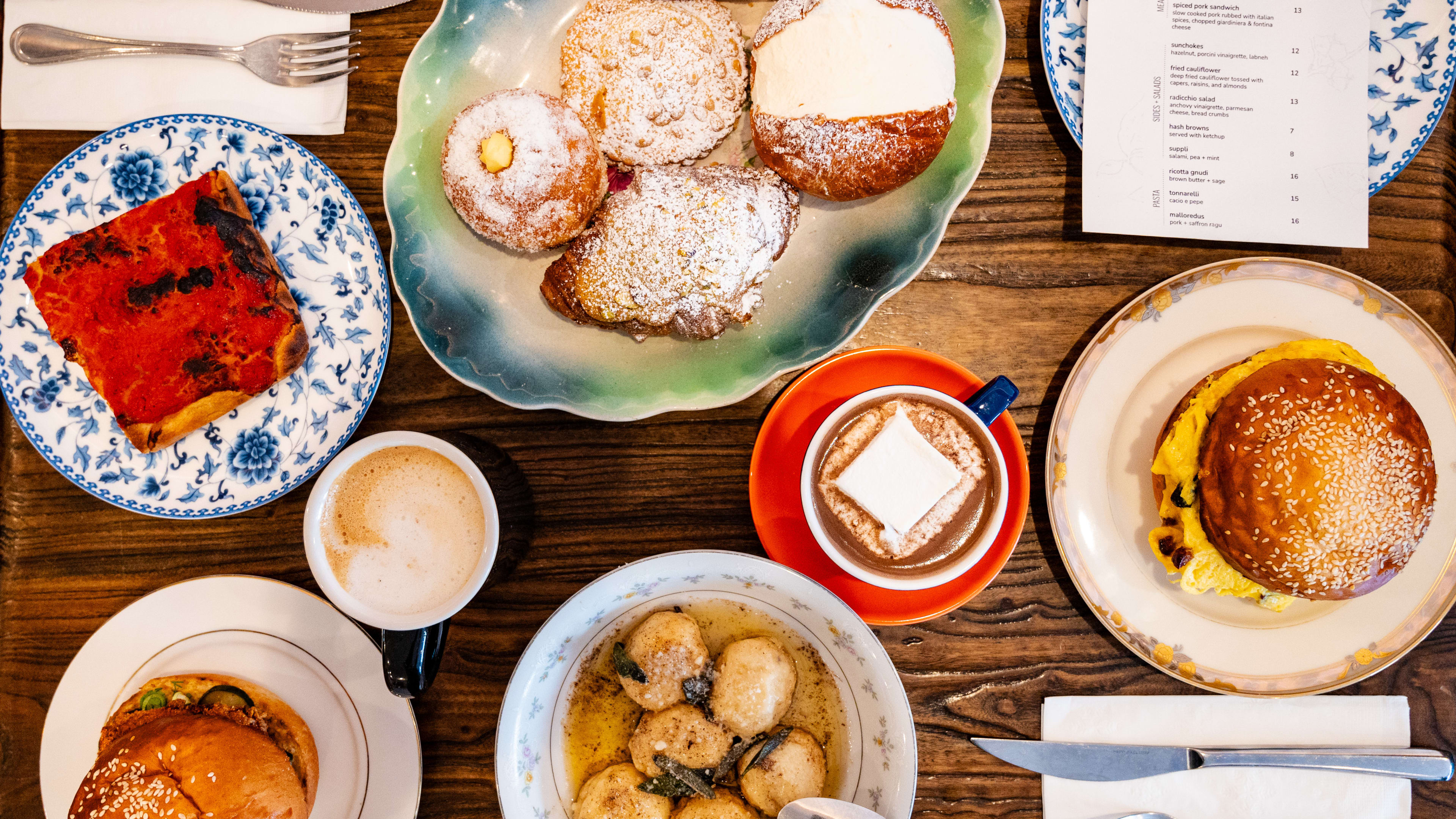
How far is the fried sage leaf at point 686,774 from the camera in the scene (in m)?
1.42

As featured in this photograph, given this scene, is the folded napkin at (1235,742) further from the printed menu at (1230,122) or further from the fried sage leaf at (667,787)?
the printed menu at (1230,122)

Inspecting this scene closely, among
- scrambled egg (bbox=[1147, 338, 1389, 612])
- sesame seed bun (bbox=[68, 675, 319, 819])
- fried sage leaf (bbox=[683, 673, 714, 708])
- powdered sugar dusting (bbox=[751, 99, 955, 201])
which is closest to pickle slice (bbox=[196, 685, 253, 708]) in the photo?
sesame seed bun (bbox=[68, 675, 319, 819])

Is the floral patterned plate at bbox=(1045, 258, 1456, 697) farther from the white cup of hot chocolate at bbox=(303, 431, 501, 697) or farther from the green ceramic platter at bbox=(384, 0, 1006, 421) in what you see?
the white cup of hot chocolate at bbox=(303, 431, 501, 697)

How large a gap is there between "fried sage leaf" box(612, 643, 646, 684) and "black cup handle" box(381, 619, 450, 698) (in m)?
0.35

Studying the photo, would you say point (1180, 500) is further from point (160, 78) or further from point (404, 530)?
point (160, 78)

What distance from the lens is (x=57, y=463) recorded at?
151 cm

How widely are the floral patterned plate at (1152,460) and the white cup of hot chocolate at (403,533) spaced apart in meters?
1.21

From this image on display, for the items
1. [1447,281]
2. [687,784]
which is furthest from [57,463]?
[1447,281]

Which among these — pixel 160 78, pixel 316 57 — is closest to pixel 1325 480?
pixel 316 57

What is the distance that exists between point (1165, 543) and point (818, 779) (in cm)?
87

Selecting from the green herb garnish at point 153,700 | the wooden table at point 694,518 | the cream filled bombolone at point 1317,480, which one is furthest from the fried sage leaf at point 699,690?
the green herb garnish at point 153,700

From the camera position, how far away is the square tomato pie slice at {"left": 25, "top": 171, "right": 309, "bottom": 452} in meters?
1.44

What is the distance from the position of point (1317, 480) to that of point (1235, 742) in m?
0.62

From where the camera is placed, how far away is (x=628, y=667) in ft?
4.66
